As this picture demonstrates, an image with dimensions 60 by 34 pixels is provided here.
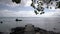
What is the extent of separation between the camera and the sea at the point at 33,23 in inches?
71.3

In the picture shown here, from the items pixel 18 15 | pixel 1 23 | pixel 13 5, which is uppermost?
pixel 13 5

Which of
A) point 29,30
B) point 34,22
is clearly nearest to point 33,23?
point 34,22

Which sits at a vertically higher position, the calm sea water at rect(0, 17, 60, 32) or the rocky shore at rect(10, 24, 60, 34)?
the calm sea water at rect(0, 17, 60, 32)

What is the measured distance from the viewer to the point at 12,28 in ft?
5.95

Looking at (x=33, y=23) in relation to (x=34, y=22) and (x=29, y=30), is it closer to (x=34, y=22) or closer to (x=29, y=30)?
(x=34, y=22)

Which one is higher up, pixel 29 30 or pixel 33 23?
pixel 33 23

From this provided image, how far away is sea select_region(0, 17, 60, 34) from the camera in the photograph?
1811 millimetres

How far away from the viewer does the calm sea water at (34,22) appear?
181 cm

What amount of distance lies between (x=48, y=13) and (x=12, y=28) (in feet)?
2.53

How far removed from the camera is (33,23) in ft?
6.06

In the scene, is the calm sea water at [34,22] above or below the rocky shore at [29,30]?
above

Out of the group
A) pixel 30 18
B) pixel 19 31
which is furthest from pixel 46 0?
pixel 19 31

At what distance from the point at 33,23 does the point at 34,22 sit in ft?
0.09

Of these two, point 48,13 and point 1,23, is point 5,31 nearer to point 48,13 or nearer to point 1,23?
point 1,23
